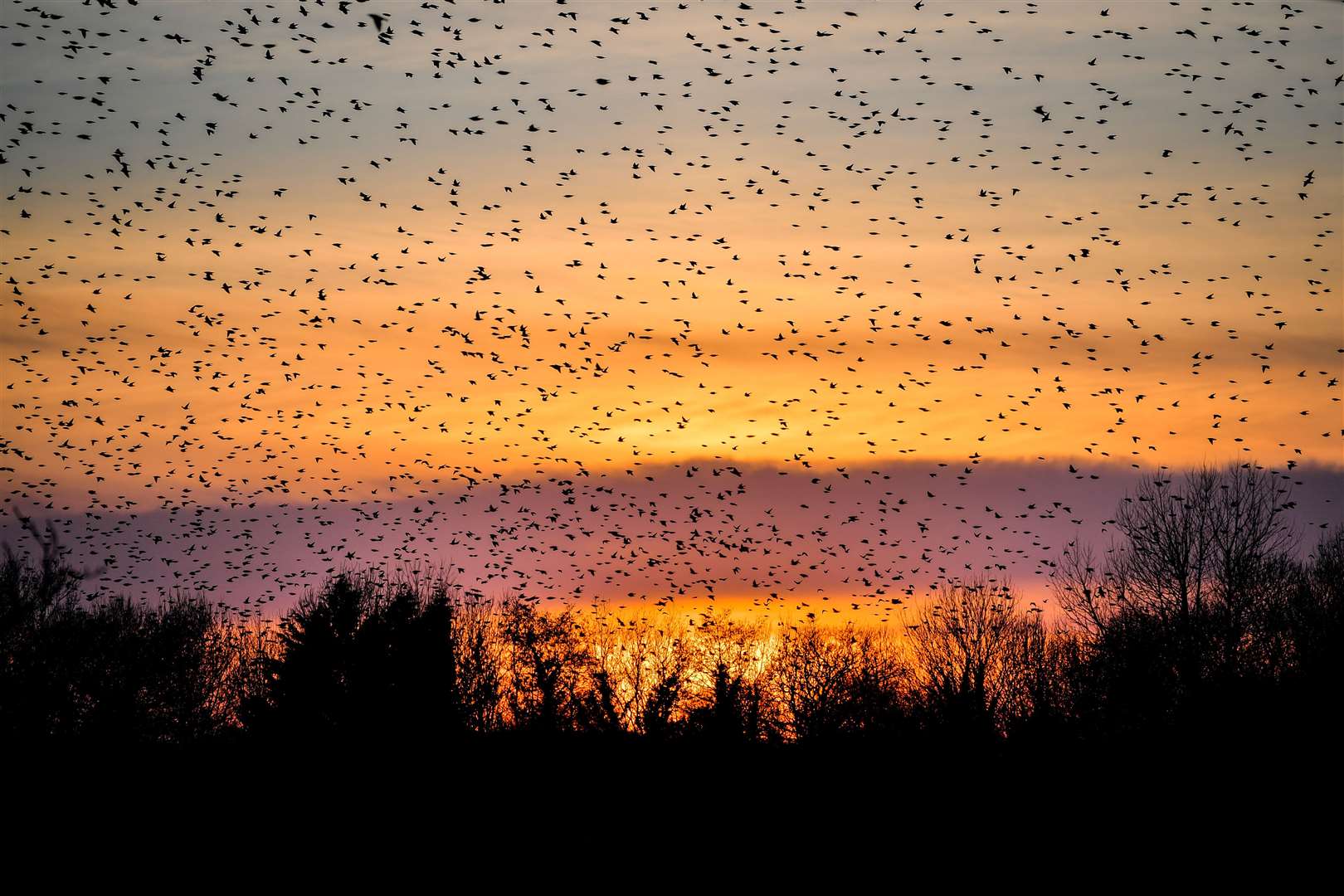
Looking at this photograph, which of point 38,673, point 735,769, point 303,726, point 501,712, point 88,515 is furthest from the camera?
point 501,712

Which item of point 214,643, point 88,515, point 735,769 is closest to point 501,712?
point 214,643

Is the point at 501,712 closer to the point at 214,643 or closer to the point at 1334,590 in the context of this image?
the point at 214,643

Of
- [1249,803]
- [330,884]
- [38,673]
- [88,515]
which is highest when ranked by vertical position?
[88,515]

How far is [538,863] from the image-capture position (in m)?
44.0

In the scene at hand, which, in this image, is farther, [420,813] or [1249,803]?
[420,813]

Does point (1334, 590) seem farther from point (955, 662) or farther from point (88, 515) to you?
point (88, 515)

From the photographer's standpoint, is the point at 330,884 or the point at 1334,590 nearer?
the point at 330,884

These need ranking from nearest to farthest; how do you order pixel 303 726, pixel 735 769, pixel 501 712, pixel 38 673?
pixel 735 769 < pixel 303 726 < pixel 38 673 < pixel 501 712

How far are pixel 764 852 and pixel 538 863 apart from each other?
7612 mm

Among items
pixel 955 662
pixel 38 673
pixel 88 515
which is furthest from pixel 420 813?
pixel 955 662

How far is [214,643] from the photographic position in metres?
71.6

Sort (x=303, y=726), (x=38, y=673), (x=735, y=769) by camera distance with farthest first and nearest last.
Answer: (x=38, y=673) < (x=303, y=726) < (x=735, y=769)

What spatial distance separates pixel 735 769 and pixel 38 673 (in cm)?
3413

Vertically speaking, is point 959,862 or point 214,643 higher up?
point 214,643
